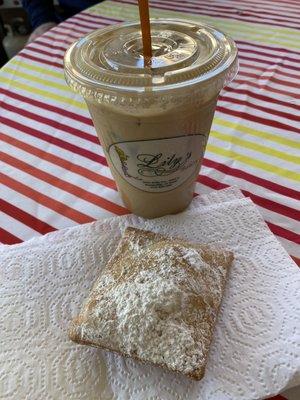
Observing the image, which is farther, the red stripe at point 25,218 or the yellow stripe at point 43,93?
the yellow stripe at point 43,93

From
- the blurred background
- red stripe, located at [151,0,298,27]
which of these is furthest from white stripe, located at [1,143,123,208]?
the blurred background

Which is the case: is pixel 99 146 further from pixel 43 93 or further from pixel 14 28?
pixel 14 28

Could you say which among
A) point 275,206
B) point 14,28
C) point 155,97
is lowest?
point 14,28

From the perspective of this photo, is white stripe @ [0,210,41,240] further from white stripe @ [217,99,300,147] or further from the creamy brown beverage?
white stripe @ [217,99,300,147]

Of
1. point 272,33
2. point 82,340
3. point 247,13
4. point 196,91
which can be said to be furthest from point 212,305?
point 247,13

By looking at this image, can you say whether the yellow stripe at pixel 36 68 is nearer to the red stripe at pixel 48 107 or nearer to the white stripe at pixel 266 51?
the red stripe at pixel 48 107

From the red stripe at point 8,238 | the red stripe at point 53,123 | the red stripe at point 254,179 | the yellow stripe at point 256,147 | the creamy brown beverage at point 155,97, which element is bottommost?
the red stripe at point 254,179

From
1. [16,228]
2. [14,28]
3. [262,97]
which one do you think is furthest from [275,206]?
[14,28]

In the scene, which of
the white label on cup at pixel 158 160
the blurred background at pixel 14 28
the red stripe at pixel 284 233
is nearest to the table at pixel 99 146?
the red stripe at pixel 284 233

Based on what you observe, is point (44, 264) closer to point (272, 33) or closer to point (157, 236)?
point (157, 236)
